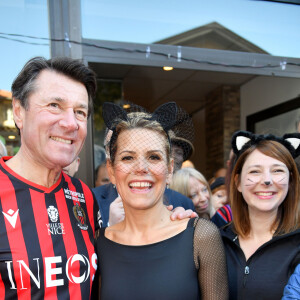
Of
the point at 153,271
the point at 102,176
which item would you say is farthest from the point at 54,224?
the point at 102,176

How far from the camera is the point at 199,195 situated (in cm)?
303

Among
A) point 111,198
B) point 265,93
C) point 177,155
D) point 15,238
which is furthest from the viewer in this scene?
point 265,93

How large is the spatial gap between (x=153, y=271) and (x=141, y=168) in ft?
1.43

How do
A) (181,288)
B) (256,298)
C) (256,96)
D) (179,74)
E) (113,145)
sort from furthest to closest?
(256,96) < (179,74) < (113,145) < (256,298) < (181,288)

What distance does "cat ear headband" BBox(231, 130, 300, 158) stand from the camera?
1806 millimetres

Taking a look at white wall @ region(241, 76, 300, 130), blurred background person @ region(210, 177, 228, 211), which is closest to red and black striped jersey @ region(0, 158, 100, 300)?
blurred background person @ region(210, 177, 228, 211)

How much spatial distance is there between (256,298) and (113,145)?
0.96 metres

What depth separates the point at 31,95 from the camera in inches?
56.6

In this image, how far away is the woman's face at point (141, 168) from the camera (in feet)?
4.92

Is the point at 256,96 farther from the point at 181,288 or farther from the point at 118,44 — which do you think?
the point at 181,288

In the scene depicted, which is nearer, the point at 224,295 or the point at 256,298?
the point at 224,295

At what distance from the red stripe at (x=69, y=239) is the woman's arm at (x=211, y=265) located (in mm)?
505

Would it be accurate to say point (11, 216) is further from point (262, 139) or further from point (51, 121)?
point (262, 139)

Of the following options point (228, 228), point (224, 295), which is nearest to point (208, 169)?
point (228, 228)
